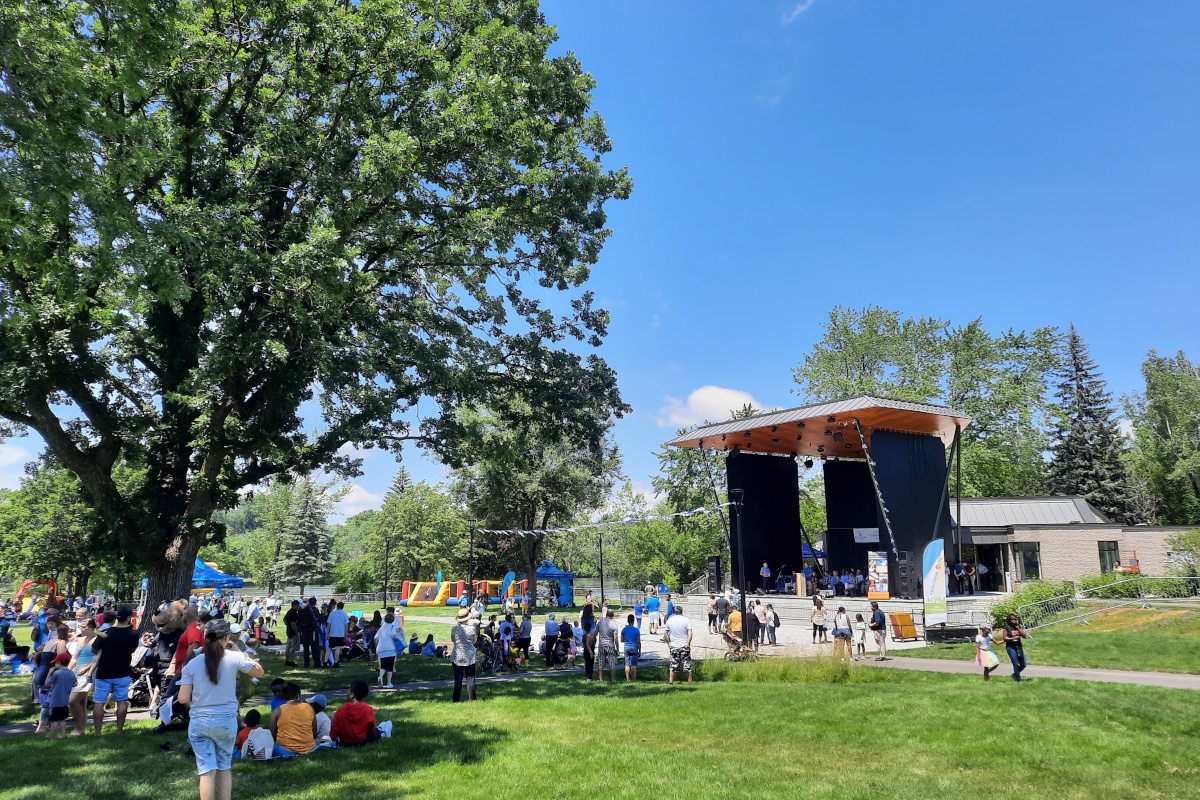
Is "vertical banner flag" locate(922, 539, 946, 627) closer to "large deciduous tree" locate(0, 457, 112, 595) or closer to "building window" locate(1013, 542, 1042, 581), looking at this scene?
"building window" locate(1013, 542, 1042, 581)

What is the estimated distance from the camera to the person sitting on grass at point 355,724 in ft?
27.4

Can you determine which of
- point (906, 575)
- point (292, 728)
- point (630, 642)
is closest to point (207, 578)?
point (630, 642)

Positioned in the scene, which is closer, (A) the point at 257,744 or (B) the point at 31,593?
(A) the point at 257,744

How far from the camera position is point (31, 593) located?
37.9m

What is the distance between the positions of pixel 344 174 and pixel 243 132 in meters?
3.09

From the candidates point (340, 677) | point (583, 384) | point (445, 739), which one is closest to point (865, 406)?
point (583, 384)

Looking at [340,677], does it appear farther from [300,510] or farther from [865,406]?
[300,510]

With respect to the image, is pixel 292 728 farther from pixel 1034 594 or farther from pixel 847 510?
pixel 847 510

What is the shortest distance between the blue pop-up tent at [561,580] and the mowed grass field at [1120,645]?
2950cm

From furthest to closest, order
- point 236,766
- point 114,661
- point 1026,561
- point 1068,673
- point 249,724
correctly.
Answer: point 1026,561
point 1068,673
point 114,661
point 249,724
point 236,766

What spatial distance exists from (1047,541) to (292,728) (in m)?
37.4

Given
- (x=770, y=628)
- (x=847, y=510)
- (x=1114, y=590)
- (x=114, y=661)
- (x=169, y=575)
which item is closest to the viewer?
(x=114, y=661)

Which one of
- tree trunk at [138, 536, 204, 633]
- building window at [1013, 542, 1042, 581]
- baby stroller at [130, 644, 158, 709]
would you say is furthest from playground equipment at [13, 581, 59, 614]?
building window at [1013, 542, 1042, 581]

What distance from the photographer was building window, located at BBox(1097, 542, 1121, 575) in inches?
1313
